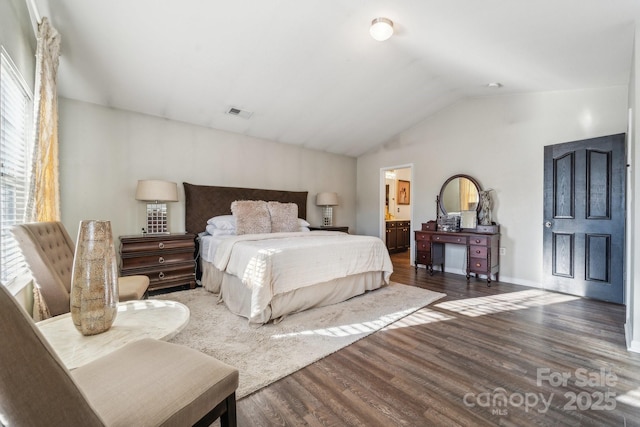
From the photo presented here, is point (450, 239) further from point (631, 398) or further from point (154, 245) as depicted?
point (154, 245)

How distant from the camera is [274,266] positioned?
9.02 feet

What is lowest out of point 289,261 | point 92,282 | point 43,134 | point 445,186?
point 289,261

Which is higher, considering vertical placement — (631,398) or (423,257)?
(423,257)

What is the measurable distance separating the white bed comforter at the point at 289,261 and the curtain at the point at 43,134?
1.47 m

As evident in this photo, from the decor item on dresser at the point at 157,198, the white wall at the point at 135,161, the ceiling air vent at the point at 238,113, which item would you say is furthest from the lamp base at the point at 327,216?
the decor item on dresser at the point at 157,198

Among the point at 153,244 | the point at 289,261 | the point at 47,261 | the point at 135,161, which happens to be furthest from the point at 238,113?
the point at 47,261

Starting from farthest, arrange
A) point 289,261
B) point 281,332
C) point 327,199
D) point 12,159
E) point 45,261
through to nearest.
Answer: point 327,199, point 289,261, point 281,332, point 12,159, point 45,261

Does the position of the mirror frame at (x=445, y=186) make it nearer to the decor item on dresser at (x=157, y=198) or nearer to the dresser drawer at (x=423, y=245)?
the dresser drawer at (x=423, y=245)

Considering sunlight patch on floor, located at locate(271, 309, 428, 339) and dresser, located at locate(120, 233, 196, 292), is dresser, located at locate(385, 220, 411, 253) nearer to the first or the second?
sunlight patch on floor, located at locate(271, 309, 428, 339)

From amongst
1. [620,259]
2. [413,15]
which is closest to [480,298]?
[620,259]

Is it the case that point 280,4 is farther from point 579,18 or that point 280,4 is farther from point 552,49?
point 552,49

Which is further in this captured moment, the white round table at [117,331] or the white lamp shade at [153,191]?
the white lamp shade at [153,191]

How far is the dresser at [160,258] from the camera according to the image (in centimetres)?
342

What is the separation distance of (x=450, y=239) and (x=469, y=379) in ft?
9.88
